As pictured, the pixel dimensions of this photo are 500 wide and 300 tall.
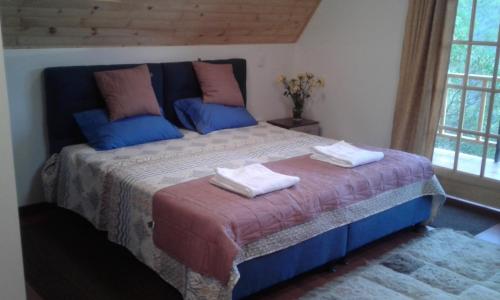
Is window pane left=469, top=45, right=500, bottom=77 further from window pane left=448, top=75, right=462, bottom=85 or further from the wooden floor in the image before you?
the wooden floor

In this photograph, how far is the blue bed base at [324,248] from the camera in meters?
2.44

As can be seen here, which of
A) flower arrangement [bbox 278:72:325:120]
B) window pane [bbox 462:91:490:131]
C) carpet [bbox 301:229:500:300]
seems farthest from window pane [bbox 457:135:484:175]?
flower arrangement [bbox 278:72:325:120]

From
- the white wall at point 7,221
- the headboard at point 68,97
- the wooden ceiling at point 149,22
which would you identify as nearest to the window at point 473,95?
the wooden ceiling at point 149,22

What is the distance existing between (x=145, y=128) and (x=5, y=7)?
3.86 ft

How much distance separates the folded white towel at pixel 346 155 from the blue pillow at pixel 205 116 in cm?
104

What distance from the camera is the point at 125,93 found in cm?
358

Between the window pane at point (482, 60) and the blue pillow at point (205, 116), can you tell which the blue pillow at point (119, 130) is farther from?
the window pane at point (482, 60)

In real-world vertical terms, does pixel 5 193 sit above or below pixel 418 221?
above

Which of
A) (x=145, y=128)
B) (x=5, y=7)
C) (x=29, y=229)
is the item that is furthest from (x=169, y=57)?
(x=29, y=229)

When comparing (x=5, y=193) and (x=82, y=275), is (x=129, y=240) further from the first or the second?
(x=5, y=193)

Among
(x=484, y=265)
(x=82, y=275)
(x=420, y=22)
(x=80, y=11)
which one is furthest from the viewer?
(x=420, y=22)

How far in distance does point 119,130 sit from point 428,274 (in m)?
2.22

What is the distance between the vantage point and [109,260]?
2.96m

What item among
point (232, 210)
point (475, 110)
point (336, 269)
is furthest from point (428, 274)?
point (475, 110)
